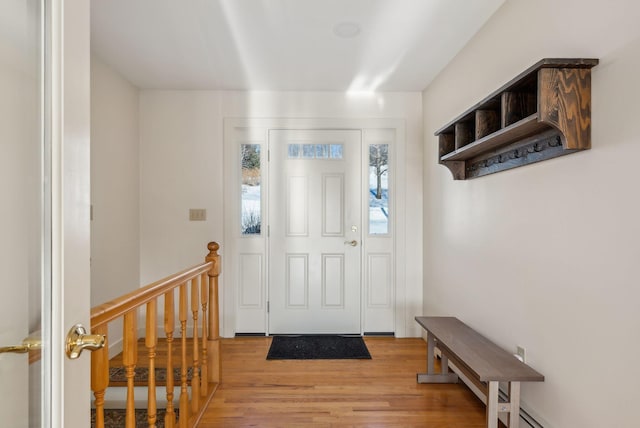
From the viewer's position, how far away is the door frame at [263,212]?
3.58 meters

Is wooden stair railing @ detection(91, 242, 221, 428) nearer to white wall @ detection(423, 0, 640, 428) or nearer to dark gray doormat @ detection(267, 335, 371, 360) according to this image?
dark gray doormat @ detection(267, 335, 371, 360)

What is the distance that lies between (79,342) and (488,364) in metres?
1.81

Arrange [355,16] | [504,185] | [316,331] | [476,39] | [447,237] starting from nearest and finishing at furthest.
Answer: [504,185] < [355,16] < [476,39] < [447,237] < [316,331]

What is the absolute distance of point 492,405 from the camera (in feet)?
5.77

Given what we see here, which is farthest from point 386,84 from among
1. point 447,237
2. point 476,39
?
point 447,237

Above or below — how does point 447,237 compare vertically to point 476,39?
below

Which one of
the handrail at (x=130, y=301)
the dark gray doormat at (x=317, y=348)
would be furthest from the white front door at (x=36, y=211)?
the dark gray doormat at (x=317, y=348)

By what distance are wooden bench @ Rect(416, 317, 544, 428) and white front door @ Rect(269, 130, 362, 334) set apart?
1.28m

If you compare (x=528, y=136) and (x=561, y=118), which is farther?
(x=528, y=136)

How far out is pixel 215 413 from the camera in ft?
7.28

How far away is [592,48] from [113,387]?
133 inches

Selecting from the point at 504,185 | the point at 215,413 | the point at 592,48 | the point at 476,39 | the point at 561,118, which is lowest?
the point at 215,413

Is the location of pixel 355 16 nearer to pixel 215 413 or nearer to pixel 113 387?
pixel 215 413

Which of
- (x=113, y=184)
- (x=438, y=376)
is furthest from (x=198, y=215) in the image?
(x=438, y=376)
